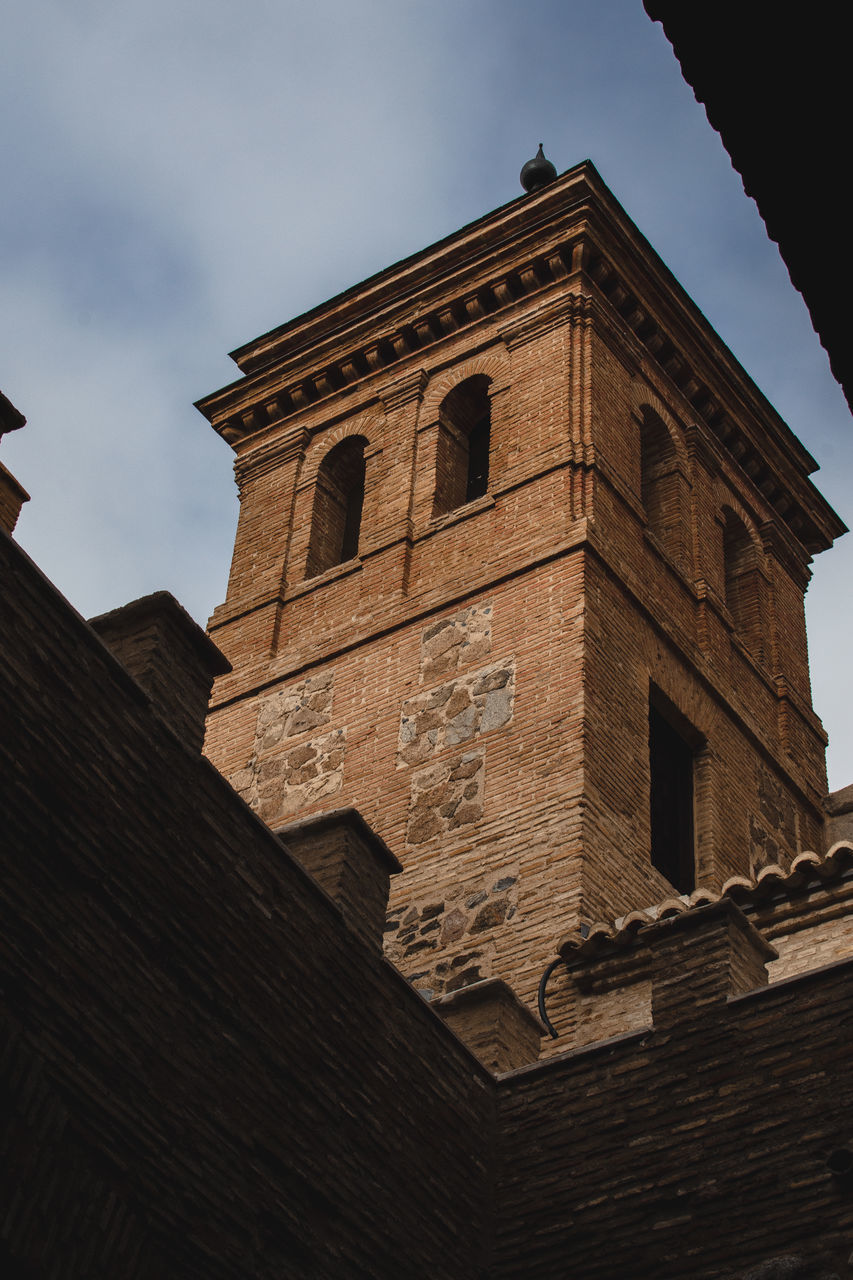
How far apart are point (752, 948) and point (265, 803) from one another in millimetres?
6483

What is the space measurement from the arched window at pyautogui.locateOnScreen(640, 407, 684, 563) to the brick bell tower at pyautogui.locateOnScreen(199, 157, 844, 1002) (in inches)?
1.7

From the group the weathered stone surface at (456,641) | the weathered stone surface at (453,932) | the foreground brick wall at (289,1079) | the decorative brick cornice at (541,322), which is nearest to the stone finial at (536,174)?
the decorative brick cornice at (541,322)

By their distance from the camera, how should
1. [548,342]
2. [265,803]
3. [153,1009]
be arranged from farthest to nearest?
[548,342]
[265,803]
[153,1009]

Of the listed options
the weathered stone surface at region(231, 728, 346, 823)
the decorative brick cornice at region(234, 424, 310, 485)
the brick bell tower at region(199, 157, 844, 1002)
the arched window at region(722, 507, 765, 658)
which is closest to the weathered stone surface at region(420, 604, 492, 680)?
the brick bell tower at region(199, 157, 844, 1002)

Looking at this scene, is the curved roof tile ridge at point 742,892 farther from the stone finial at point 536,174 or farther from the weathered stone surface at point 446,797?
the stone finial at point 536,174

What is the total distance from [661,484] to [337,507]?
363cm

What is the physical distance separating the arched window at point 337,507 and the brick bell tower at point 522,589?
36mm

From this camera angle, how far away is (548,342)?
54.4 feet

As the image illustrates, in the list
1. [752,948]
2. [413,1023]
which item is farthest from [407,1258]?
[752,948]

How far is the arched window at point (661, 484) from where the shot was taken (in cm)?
1655

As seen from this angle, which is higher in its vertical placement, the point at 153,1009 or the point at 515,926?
the point at 515,926

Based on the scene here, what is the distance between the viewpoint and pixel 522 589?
14031mm

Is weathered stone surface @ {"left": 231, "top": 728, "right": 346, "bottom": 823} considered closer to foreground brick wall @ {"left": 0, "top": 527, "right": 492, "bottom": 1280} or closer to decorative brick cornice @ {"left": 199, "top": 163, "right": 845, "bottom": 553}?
decorative brick cornice @ {"left": 199, "top": 163, "right": 845, "bottom": 553}

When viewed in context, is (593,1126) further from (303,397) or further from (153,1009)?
(303,397)
